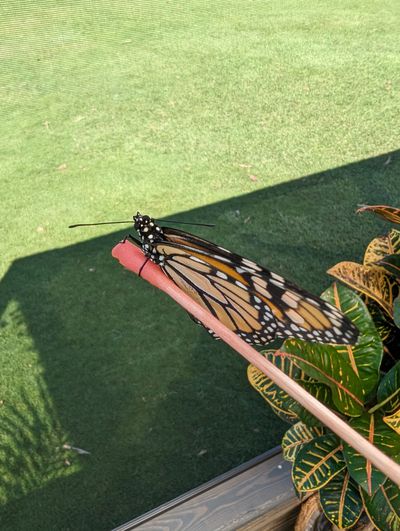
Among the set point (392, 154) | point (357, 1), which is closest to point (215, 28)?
point (357, 1)

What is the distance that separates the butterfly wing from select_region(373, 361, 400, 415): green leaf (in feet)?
1.37

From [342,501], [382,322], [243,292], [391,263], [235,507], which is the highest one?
[243,292]

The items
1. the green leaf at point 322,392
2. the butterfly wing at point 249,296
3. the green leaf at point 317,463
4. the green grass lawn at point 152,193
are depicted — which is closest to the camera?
the butterfly wing at point 249,296

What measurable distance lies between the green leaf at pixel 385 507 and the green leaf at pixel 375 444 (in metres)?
0.08

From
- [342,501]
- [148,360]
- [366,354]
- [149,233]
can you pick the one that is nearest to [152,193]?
[148,360]

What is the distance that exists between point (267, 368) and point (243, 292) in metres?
0.69

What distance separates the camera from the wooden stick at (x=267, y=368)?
81 centimetres

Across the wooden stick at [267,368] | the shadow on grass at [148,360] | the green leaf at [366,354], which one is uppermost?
the wooden stick at [267,368]

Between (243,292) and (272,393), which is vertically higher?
(243,292)

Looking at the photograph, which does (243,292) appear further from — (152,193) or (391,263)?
(152,193)

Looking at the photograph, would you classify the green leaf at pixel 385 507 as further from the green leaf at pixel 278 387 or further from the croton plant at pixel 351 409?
the green leaf at pixel 278 387

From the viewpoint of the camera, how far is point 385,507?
1606 millimetres

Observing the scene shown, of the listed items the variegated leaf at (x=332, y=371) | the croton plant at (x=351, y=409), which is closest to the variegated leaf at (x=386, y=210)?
the croton plant at (x=351, y=409)

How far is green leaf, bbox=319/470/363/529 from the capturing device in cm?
169
